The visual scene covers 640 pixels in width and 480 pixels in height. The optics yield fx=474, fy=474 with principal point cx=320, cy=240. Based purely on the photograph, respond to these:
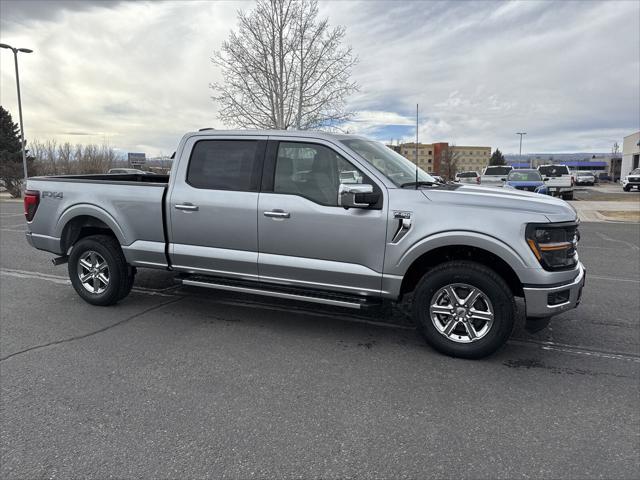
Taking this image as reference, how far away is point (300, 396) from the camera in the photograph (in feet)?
11.2

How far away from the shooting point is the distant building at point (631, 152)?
55912 mm

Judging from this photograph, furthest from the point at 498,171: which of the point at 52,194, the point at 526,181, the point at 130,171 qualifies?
the point at 52,194

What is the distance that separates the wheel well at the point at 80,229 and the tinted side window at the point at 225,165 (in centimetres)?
140

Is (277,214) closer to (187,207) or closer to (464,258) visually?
(187,207)

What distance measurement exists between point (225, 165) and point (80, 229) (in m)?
2.16

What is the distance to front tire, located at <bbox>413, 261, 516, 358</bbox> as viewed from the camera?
12.7 feet

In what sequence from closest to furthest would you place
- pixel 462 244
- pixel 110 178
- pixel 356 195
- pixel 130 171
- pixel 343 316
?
pixel 462 244 → pixel 356 195 → pixel 343 316 → pixel 110 178 → pixel 130 171

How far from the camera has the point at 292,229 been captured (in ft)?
14.4

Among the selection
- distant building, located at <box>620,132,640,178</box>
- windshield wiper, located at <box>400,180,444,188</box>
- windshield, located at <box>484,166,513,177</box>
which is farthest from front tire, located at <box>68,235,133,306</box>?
distant building, located at <box>620,132,640,178</box>

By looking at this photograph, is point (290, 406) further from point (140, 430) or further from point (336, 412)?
point (140, 430)

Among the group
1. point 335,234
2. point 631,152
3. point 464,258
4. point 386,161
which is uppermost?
point 631,152

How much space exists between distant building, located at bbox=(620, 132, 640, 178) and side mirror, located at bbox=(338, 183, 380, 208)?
6215 centimetres

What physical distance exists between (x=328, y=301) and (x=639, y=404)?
8.04 feet

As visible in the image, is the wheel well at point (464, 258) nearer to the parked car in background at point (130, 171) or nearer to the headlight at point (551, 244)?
the headlight at point (551, 244)
